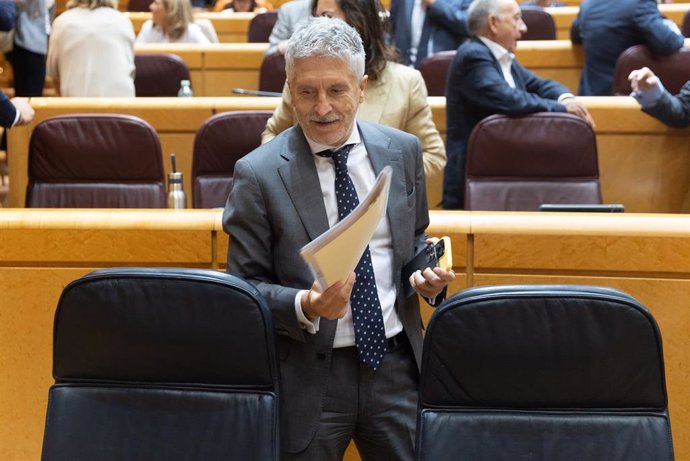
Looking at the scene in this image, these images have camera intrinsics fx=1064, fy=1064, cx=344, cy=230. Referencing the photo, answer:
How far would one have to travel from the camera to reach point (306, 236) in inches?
67.7

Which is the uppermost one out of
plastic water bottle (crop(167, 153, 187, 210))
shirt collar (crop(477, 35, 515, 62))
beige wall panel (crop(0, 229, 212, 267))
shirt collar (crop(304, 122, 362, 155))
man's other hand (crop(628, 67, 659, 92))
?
shirt collar (crop(304, 122, 362, 155))

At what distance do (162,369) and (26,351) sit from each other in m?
0.73

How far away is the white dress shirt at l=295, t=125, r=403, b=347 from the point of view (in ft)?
5.76

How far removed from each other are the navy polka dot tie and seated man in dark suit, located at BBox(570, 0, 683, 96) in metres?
2.90

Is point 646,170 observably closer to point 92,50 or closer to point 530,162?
point 530,162

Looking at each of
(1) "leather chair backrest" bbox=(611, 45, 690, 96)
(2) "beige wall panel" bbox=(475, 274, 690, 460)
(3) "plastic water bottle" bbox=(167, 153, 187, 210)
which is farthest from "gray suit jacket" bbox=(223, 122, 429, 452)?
(1) "leather chair backrest" bbox=(611, 45, 690, 96)

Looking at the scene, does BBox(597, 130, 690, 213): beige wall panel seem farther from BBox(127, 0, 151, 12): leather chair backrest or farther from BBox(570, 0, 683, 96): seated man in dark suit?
BBox(127, 0, 151, 12): leather chair backrest

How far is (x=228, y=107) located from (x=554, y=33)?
288cm

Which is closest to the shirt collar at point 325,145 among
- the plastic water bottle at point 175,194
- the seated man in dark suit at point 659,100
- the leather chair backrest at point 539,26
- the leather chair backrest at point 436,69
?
the plastic water bottle at point 175,194

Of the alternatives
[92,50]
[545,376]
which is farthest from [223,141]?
[545,376]

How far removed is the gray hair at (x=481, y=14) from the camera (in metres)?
3.63

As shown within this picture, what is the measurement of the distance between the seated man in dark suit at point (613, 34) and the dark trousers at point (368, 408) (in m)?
2.96

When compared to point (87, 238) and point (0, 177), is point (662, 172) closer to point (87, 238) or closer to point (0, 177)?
point (87, 238)

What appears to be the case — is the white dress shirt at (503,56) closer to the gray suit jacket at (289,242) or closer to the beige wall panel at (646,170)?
the beige wall panel at (646,170)
